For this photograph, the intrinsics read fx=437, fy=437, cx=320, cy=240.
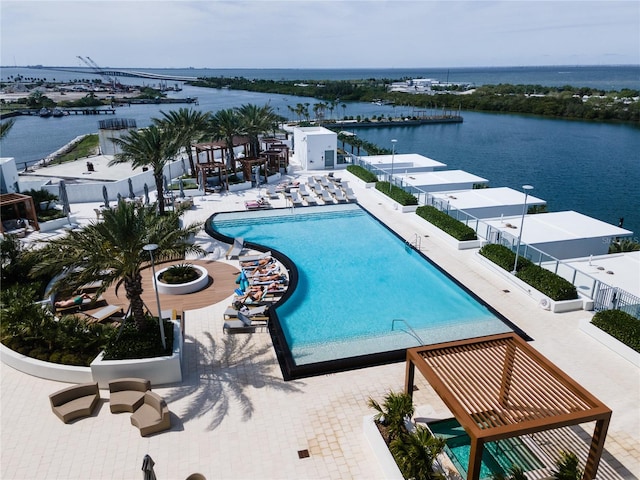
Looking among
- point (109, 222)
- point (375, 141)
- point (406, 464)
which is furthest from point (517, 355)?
point (375, 141)

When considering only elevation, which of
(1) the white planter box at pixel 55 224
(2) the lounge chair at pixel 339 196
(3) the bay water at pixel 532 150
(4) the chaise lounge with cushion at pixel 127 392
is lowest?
(3) the bay water at pixel 532 150

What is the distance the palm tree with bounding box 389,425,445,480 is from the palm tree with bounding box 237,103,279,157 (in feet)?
82.4

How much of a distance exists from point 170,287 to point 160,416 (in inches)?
255

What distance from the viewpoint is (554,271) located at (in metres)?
15.9

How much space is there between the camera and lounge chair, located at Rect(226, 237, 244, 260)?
59.3ft

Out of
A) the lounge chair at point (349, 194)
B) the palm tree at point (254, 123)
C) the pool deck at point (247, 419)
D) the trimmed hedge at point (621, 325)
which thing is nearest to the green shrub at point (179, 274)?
the pool deck at point (247, 419)

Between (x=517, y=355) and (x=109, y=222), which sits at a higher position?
(x=109, y=222)

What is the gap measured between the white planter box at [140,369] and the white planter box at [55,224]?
44.1ft

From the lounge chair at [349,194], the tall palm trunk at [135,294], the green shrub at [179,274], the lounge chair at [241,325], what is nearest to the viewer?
the tall palm trunk at [135,294]

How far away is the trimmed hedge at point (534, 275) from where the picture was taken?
14104 mm

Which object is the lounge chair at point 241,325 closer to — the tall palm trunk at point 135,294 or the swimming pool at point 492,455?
the tall palm trunk at point 135,294

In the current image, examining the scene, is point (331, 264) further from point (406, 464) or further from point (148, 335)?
point (406, 464)

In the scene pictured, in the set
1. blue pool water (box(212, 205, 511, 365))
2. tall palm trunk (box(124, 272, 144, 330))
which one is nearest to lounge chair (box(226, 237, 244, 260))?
blue pool water (box(212, 205, 511, 365))

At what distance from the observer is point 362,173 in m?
29.9
